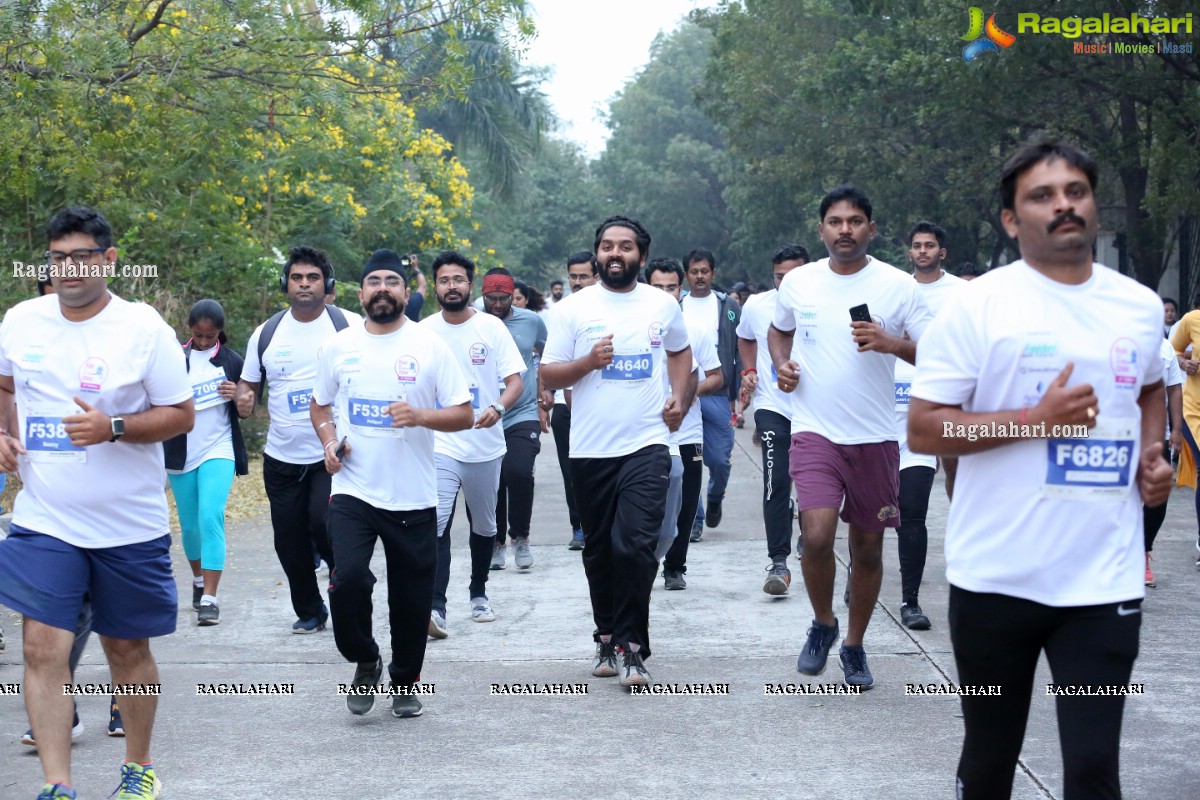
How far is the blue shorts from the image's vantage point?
483cm

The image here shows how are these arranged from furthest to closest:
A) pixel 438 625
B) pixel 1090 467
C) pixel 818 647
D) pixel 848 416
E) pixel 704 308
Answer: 1. pixel 704 308
2. pixel 438 625
3. pixel 818 647
4. pixel 848 416
5. pixel 1090 467

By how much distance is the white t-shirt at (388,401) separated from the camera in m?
6.22

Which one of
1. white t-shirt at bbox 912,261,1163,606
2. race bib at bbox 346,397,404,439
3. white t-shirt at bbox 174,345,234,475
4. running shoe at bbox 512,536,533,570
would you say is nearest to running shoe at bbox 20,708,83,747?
race bib at bbox 346,397,404,439

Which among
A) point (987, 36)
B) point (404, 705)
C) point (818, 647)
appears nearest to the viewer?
point (404, 705)

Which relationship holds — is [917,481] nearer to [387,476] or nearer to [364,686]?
[387,476]

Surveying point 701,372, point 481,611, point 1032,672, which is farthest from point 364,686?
point 701,372

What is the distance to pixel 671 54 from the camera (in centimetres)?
6656

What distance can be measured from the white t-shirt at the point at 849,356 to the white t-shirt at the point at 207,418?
11.8 feet

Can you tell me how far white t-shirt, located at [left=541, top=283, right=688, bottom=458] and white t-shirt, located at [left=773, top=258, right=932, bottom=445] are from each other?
0.73m

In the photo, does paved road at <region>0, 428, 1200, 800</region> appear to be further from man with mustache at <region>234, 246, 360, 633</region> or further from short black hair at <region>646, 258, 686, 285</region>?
short black hair at <region>646, 258, 686, 285</region>

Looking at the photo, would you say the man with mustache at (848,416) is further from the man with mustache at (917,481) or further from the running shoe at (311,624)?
the running shoe at (311,624)

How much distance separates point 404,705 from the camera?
6309mm

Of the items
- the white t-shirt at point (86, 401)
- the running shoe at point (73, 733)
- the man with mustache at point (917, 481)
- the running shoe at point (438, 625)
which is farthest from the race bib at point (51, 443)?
the man with mustache at point (917, 481)

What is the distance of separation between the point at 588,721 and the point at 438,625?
6.55 feet
